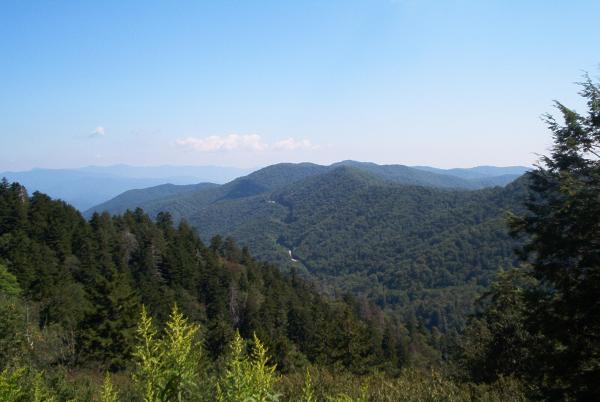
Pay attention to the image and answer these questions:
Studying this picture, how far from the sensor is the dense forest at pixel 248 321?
3961mm

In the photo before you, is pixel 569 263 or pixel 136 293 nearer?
pixel 569 263

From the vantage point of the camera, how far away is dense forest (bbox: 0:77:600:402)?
3961 millimetres

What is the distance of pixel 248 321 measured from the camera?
51.5m

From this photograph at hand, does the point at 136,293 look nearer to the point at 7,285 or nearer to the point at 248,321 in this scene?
the point at 7,285

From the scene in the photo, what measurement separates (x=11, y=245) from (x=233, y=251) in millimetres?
40789

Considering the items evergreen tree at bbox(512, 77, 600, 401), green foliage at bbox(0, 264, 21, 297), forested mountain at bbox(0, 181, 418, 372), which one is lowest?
forested mountain at bbox(0, 181, 418, 372)

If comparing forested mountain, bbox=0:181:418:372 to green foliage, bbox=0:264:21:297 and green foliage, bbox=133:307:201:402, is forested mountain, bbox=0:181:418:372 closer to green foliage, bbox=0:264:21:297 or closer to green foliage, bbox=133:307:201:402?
green foliage, bbox=0:264:21:297

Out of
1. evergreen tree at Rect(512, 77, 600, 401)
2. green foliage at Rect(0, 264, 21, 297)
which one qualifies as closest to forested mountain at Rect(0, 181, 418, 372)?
green foliage at Rect(0, 264, 21, 297)

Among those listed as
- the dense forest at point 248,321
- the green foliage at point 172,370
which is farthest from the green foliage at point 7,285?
the green foliage at point 172,370

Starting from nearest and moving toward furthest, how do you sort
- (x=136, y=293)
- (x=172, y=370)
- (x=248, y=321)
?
(x=172, y=370), (x=136, y=293), (x=248, y=321)

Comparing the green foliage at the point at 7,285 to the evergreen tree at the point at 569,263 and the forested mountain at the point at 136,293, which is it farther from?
the evergreen tree at the point at 569,263

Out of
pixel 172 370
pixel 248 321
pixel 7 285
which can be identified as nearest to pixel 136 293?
pixel 7 285

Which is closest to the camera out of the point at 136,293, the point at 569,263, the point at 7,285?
the point at 569,263

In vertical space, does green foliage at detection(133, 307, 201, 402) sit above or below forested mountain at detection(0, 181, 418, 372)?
above
